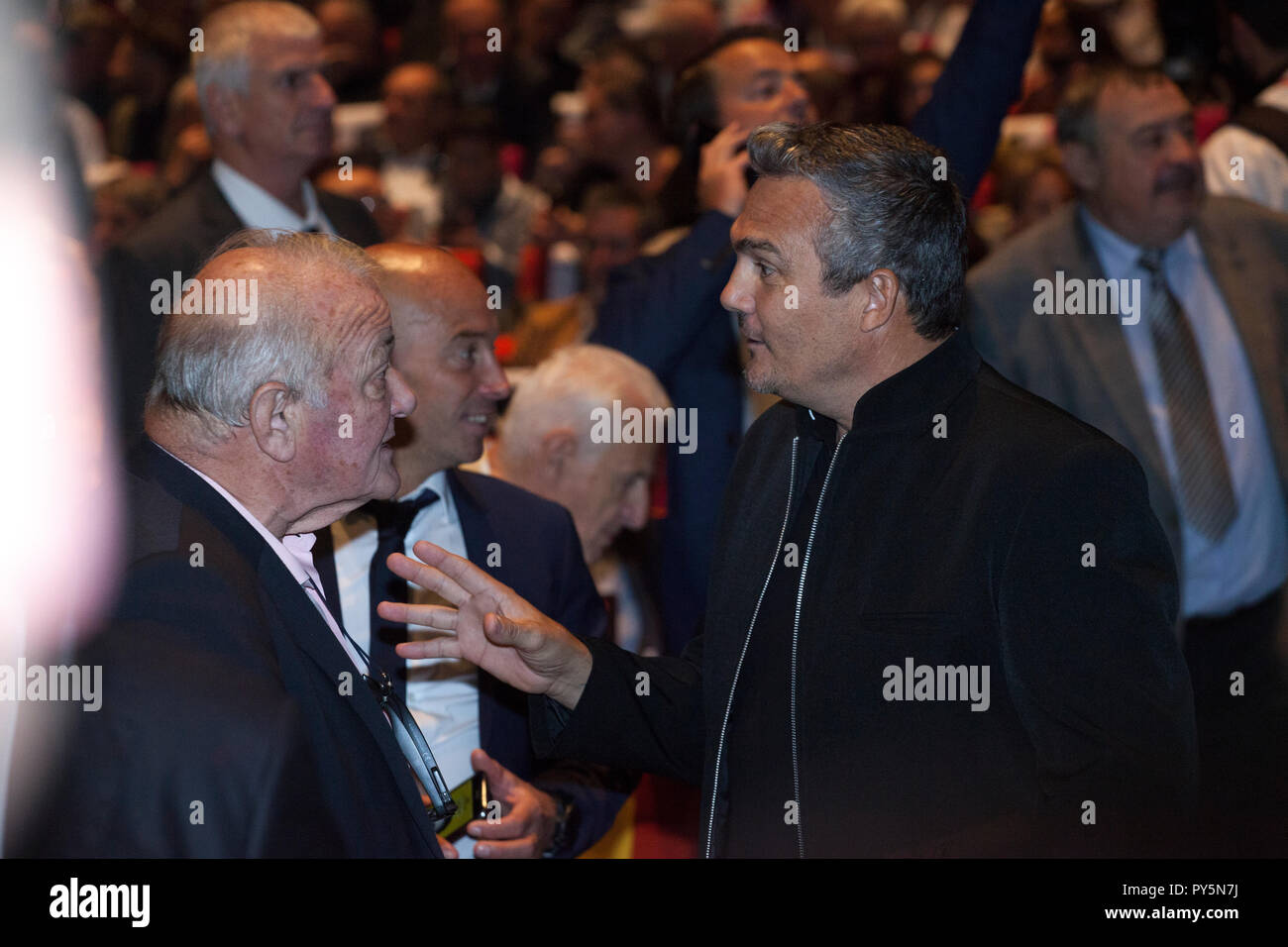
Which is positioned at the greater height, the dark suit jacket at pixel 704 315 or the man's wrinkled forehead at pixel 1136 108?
the man's wrinkled forehead at pixel 1136 108

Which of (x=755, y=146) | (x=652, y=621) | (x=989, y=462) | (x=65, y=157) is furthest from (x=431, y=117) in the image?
(x=989, y=462)

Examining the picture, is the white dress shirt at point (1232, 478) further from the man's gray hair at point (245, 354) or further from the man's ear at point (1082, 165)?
the man's gray hair at point (245, 354)

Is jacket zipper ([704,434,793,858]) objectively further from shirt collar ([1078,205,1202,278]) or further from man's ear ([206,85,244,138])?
man's ear ([206,85,244,138])

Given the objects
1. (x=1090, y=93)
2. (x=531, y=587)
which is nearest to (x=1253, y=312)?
(x=1090, y=93)

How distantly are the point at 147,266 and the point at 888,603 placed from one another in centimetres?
231

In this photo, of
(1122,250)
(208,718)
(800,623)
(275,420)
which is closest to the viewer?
(208,718)

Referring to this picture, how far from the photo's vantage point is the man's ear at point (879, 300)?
2057 millimetres

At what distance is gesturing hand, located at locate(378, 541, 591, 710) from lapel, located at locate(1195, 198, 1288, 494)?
2240 mm

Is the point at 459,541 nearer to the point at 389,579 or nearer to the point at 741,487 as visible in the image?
the point at 389,579

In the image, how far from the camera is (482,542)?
2.68 meters

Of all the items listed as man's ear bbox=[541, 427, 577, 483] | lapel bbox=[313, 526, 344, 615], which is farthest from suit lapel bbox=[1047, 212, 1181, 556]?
lapel bbox=[313, 526, 344, 615]

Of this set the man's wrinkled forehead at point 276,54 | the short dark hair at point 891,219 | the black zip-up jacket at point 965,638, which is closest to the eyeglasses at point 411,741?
the black zip-up jacket at point 965,638
